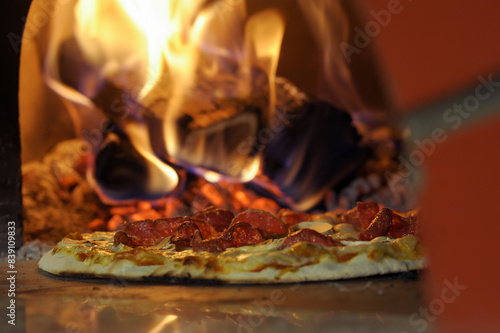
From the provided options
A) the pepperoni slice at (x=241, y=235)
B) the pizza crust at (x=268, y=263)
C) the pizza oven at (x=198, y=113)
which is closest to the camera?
the pizza crust at (x=268, y=263)

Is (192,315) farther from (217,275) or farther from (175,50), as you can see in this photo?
(175,50)

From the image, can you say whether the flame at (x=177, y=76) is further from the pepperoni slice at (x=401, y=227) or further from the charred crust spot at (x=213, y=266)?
the charred crust spot at (x=213, y=266)

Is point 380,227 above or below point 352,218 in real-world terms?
above

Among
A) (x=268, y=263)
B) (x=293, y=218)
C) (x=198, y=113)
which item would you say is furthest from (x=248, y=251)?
(x=198, y=113)

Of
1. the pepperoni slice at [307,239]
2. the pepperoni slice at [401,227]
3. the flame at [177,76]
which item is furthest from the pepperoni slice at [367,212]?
the flame at [177,76]

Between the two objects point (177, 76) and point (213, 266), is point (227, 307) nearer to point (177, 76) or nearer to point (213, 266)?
point (213, 266)

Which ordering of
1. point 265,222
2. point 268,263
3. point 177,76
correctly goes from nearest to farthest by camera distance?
point 268,263
point 265,222
point 177,76
